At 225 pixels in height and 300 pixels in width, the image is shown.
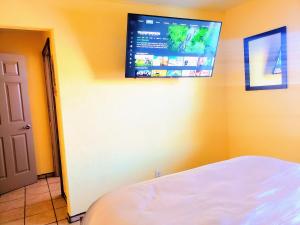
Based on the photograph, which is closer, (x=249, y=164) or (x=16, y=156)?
(x=249, y=164)

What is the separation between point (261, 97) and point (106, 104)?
1.83 meters

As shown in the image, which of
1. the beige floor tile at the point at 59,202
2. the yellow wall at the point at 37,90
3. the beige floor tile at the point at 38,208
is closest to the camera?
the beige floor tile at the point at 38,208

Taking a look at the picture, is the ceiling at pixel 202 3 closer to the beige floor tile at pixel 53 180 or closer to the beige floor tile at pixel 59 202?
the beige floor tile at pixel 59 202

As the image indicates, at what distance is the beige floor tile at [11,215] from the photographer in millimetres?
2522

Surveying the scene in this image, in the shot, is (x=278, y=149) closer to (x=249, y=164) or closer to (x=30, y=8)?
(x=249, y=164)

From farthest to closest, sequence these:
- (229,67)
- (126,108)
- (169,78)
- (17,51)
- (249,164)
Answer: (17,51) → (229,67) → (169,78) → (126,108) → (249,164)

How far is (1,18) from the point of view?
210 centimetres

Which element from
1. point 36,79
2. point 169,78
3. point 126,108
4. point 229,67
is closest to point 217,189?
point 126,108

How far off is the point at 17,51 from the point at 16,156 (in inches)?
62.0

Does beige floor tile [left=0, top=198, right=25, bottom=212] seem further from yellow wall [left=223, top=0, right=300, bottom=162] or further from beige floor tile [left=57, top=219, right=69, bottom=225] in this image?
yellow wall [left=223, top=0, right=300, bottom=162]

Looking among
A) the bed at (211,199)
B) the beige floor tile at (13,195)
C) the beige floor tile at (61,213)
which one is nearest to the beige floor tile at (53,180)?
the beige floor tile at (13,195)

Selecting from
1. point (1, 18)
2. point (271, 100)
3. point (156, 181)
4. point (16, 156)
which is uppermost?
point (1, 18)

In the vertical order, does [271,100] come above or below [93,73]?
below

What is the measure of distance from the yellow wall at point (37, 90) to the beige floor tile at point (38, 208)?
1083mm
